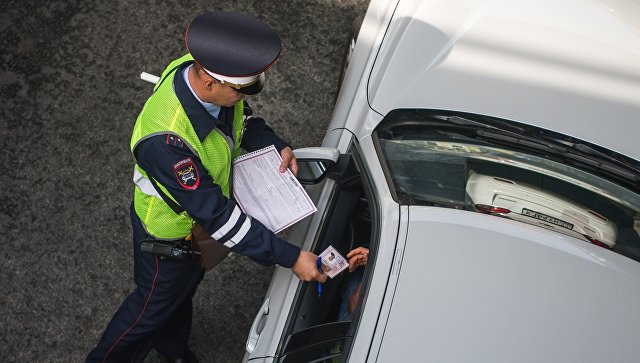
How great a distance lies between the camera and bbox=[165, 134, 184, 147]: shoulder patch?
2102 mm

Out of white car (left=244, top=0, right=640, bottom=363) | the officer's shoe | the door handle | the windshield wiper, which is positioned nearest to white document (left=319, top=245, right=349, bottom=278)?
white car (left=244, top=0, right=640, bottom=363)

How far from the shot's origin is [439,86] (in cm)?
253

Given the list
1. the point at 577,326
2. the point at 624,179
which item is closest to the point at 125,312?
the point at 577,326

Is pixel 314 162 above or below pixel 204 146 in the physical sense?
below

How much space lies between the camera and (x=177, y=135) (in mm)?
2111

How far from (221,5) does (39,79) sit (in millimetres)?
1152

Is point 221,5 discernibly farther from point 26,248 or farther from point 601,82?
point 601,82

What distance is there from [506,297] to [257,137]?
1.18 m

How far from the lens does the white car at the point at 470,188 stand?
1.87 metres

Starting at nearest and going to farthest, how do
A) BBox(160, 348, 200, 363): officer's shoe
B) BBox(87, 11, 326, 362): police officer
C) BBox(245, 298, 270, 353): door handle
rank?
BBox(87, 11, 326, 362): police officer → BBox(245, 298, 270, 353): door handle → BBox(160, 348, 200, 363): officer's shoe

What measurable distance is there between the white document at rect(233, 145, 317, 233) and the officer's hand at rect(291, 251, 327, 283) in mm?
141

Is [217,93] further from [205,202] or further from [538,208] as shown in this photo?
[538,208]

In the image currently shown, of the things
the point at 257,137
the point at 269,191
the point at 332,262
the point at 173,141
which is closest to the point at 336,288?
the point at 332,262

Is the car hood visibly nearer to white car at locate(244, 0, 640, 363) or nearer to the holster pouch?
white car at locate(244, 0, 640, 363)
